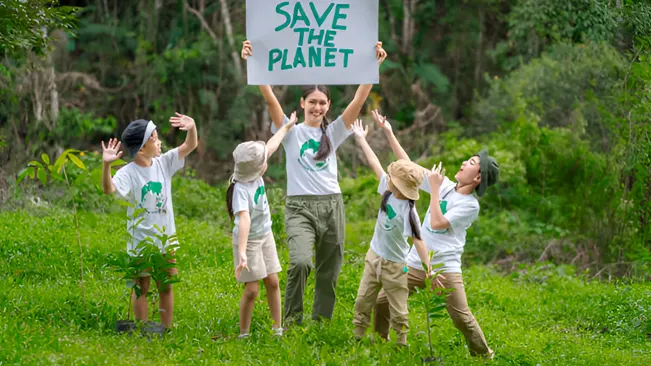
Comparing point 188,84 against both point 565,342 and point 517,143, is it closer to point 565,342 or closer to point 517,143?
point 517,143

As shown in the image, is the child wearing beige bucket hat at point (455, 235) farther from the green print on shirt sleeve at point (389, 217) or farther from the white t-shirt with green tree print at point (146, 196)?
the white t-shirt with green tree print at point (146, 196)

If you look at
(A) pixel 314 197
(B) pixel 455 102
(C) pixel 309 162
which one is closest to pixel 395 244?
(A) pixel 314 197

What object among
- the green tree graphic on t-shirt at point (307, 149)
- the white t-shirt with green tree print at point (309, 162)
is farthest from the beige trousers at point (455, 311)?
the green tree graphic on t-shirt at point (307, 149)

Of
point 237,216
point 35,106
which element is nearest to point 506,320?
point 237,216

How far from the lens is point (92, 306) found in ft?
23.2

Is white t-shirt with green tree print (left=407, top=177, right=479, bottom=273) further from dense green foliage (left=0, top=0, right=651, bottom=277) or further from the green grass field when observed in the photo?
dense green foliage (left=0, top=0, right=651, bottom=277)

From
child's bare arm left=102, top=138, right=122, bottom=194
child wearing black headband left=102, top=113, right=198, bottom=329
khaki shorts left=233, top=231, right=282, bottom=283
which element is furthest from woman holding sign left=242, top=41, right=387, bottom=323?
child's bare arm left=102, top=138, right=122, bottom=194

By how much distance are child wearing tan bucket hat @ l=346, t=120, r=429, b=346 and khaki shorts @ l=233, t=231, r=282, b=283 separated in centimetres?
73

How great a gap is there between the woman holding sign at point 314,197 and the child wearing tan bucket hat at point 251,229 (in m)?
0.18

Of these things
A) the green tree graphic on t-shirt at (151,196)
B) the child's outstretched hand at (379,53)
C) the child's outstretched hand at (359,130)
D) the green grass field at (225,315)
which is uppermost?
the child's outstretched hand at (379,53)

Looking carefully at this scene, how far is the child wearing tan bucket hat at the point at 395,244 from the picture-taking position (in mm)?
6543

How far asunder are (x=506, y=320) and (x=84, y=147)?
13304 millimetres

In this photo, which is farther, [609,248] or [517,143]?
[517,143]

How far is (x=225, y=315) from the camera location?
752cm
